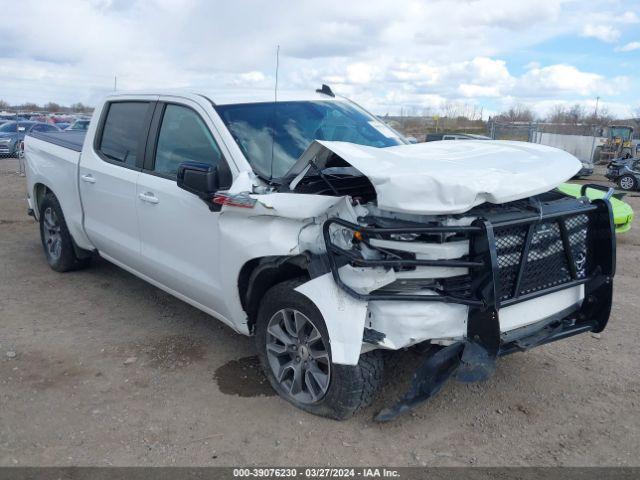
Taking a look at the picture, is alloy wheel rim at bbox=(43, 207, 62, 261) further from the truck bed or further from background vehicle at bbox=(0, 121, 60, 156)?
background vehicle at bbox=(0, 121, 60, 156)

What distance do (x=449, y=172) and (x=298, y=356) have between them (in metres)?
1.41

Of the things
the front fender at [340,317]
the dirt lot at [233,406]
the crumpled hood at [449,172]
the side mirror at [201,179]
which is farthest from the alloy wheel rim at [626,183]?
the front fender at [340,317]

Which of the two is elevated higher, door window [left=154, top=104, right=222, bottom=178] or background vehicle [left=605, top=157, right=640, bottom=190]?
door window [left=154, top=104, right=222, bottom=178]

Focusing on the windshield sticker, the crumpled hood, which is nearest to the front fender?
the crumpled hood

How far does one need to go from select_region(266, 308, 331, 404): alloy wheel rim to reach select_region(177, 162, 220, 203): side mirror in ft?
2.82

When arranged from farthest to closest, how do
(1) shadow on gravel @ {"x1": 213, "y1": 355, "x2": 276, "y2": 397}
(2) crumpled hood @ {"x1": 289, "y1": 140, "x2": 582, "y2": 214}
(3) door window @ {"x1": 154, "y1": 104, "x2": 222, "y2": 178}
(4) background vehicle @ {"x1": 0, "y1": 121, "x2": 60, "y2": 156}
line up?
(4) background vehicle @ {"x1": 0, "y1": 121, "x2": 60, "y2": 156}
(3) door window @ {"x1": 154, "y1": 104, "x2": 222, "y2": 178}
(1) shadow on gravel @ {"x1": 213, "y1": 355, "x2": 276, "y2": 397}
(2) crumpled hood @ {"x1": 289, "y1": 140, "x2": 582, "y2": 214}

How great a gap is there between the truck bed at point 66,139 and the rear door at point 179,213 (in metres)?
1.58

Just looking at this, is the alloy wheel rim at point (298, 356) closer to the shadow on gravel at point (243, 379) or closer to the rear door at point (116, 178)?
the shadow on gravel at point (243, 379)

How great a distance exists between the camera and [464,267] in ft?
9.85

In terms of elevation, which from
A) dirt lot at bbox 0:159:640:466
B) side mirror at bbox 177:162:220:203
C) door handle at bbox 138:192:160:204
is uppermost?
side mirror at bbox 177:162:220:203

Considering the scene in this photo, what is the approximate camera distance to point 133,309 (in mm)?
5410

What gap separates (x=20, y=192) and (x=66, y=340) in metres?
9.63

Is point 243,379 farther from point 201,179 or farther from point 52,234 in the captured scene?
point 52,234

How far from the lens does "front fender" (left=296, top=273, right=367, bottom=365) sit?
3.00 metres
